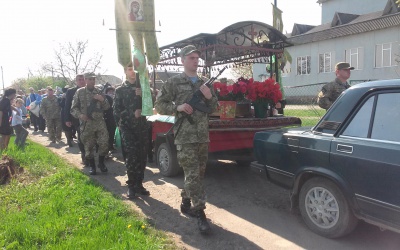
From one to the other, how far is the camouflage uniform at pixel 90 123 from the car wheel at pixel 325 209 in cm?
421

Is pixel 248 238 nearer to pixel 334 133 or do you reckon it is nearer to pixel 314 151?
pixel 314 151

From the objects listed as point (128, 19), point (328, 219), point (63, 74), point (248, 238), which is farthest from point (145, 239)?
point (63, 74)

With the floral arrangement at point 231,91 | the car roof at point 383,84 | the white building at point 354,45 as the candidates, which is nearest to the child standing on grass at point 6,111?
the floral arrangement at point 231,91

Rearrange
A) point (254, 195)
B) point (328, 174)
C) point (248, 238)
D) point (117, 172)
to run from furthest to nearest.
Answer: point (117, 172) < point (254, 195) < point (248, 238) < point (328, 174)

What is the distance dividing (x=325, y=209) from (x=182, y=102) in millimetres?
1935

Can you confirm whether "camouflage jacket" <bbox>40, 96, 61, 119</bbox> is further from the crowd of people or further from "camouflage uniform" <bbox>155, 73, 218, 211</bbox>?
"camouflage uniform" <bbox>155, 73, 218, 211</bbox>

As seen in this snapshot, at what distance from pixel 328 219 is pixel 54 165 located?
5.75 metres

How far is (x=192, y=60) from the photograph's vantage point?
12.6 feet

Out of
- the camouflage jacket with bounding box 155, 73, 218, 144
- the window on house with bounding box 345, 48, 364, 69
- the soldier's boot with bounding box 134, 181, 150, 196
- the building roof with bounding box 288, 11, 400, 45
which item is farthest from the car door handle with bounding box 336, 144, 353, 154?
the window on house with bounding box 345, 48, 364, 69

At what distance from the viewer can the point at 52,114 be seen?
→ 11039 millimetres

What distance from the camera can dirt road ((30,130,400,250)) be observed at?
11.5 feet

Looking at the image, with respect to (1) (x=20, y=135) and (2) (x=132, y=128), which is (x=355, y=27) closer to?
(1) (x=20, y=135)

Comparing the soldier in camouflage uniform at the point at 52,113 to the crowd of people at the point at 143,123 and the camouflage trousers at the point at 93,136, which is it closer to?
the crowd of people at the point at 143,123

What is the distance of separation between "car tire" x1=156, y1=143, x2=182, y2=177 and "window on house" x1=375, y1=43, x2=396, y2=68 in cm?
2273
